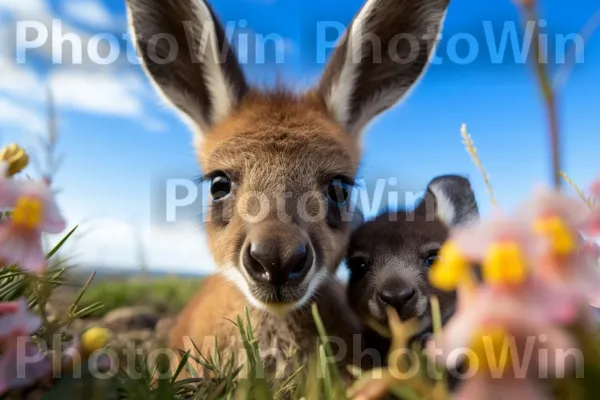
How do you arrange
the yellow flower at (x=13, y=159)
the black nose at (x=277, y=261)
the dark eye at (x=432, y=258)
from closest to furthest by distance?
the yellow flower at (x=13, y=159)
the black nose at (x=277, y=261)
the dark eye at (x=432, y=258)

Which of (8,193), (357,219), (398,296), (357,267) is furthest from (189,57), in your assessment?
(8,193)

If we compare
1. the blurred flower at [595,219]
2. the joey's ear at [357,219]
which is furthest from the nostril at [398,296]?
the blurred flower at [595,219]

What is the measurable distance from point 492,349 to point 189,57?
3.68m

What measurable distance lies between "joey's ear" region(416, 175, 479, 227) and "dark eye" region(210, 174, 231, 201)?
1584 millimetres

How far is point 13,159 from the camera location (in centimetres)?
199

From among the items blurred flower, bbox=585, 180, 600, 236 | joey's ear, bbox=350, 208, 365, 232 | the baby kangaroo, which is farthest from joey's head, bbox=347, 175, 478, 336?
blurred flower, bbox=585, 180, 600, 236

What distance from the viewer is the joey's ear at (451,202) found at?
13.7 ft

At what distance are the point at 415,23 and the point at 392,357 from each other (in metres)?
3.17

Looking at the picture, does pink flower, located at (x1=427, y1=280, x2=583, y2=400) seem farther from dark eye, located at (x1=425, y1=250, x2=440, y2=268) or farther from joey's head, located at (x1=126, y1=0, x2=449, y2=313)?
dark eye, located at (x1=425, y1=250, x2=440, y2=268)

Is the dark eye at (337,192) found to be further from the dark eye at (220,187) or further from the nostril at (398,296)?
the nostril at (398,296)

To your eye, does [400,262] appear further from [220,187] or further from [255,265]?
[220,187]

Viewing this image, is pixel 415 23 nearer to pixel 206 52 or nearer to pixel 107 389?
pixel 206 52

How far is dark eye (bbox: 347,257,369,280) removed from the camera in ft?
11.7

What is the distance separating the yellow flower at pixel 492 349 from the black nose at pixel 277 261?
1.63m
